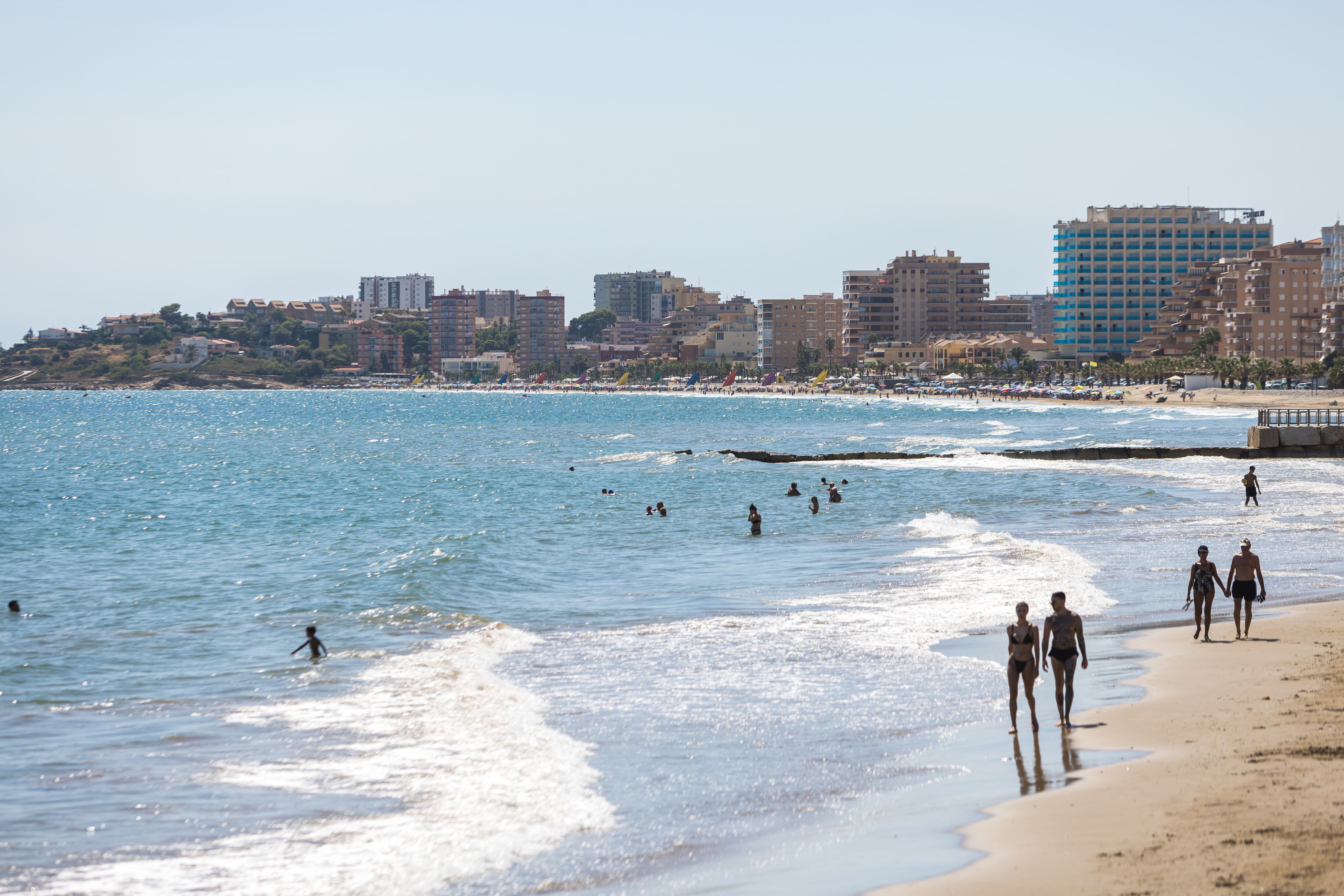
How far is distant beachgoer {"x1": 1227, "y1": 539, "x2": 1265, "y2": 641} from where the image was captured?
18719 millimetres

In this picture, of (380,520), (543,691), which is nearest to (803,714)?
(543,691)

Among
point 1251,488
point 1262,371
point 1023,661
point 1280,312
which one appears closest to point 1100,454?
point 1251,488

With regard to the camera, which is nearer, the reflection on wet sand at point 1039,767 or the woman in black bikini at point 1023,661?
the reflection on wet sand at point 1039,767

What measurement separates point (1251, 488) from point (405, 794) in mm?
34792

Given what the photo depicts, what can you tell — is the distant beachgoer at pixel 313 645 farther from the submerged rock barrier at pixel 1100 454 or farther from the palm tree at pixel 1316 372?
the palm tree at pixel 1316 372

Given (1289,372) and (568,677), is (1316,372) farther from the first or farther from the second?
(568,677)

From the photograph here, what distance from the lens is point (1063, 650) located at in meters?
14.3

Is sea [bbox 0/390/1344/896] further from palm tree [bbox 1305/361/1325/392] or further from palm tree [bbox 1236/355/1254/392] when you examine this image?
palm tree [bbox 1236/355/1254/392]

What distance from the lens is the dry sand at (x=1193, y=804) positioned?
925cm

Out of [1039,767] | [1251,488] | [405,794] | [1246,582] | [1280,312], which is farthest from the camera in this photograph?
[1280,312]

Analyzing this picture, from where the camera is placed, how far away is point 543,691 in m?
17.5

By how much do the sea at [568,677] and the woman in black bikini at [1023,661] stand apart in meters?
0.44

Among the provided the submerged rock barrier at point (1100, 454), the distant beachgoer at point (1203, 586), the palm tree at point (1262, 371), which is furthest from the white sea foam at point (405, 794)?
the palm tree at point (1262, 371)

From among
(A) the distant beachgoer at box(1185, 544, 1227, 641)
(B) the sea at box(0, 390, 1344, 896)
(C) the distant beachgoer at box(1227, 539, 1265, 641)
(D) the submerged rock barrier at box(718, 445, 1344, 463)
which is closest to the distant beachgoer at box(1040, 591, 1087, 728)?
(B) the sea at box(0, 390, 1344, 896)
